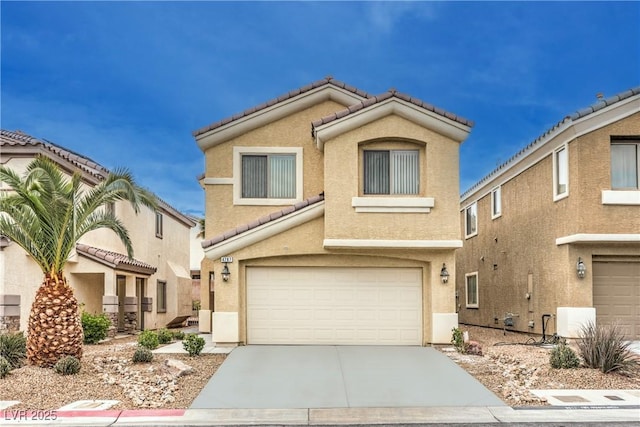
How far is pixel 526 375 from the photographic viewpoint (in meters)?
12.0

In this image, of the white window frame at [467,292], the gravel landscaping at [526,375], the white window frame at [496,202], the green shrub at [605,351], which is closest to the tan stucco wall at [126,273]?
the gravel landscaping at [526,375]

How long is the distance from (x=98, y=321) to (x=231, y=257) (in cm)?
521

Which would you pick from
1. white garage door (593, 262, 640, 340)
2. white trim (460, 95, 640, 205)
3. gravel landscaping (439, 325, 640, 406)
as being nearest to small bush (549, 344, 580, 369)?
gravel landscaping (439, 325, 640, 406)

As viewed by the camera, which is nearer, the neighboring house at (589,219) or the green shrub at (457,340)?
the green shrub at (457,340)

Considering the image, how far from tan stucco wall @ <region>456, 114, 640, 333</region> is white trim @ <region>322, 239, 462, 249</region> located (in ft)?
12.1

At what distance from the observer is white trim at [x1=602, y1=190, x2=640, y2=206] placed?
52.7 feet

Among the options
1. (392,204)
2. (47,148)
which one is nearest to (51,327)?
(47,148)

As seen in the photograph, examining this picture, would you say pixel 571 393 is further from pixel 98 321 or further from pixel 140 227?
pixel 140 227

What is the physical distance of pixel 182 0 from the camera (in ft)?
55.6

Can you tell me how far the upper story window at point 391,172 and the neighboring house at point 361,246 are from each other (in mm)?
27

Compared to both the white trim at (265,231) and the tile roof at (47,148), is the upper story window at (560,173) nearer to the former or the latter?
the white trim at (265,231)

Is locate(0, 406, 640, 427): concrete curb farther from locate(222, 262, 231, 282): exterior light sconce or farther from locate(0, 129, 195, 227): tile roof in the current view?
locate(0, 129, 195, 227): tile roof

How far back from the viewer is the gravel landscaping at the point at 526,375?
10.7 meters

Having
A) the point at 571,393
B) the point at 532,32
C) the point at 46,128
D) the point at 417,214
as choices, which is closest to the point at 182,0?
the point at 417,214
